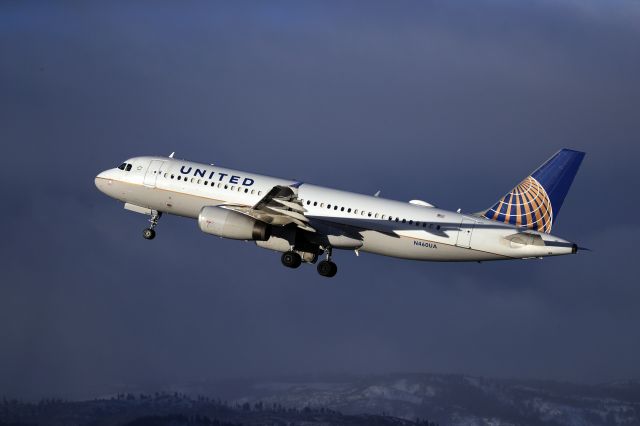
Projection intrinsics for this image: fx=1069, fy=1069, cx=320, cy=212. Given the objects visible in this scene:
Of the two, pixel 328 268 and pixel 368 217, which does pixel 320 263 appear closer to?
pixel 328 268

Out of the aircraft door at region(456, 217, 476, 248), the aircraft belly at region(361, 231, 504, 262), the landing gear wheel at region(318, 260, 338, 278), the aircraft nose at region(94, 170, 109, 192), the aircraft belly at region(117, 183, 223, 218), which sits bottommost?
the landing gear wheel at region(318, 260, 338, 278)

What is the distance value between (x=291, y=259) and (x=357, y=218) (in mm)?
5440

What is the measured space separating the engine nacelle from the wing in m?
0.85

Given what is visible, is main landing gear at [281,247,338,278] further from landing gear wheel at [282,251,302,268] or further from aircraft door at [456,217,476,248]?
aircraft door at [456,217,476,248]

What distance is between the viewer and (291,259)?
218 feet

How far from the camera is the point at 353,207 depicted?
63.8 meters

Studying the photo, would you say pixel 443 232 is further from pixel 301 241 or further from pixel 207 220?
pixel 207 220

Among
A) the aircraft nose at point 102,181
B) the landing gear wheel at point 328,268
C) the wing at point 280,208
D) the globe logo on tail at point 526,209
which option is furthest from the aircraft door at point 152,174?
the globe logo on tail at point 526,209

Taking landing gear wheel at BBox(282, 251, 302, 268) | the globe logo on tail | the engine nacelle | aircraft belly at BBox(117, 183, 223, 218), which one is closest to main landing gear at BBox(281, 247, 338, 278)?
landing gear wheel at BBox(282, 251, 302, 268)

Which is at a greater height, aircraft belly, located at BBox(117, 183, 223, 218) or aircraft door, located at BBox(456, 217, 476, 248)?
aircraft belly, located at BBox(117, 183, 223, 218)

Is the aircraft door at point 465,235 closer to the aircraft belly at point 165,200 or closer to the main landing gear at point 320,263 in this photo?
the main landing gear at point 320,263

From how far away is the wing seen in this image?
6215cm

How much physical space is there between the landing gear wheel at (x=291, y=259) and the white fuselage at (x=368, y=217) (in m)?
2.64

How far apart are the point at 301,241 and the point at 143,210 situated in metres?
11.6
